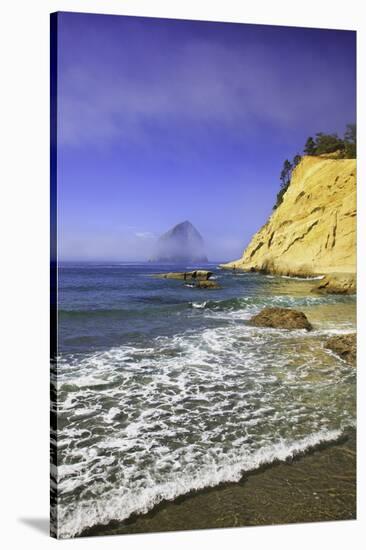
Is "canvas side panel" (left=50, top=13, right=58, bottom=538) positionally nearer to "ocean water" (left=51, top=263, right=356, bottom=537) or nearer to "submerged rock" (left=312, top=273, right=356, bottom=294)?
"ocean water" (left=51, top=263, right=356, bottom=537)

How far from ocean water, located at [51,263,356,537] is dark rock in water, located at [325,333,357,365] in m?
0.05

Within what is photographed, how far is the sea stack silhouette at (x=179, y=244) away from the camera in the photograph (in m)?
4.32

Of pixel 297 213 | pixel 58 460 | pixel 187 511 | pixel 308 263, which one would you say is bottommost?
pixel 187 511

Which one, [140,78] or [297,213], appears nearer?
[140,78]

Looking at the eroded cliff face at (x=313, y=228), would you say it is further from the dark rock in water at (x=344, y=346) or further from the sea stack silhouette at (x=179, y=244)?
the dark rock in water at (x=344, y=346)

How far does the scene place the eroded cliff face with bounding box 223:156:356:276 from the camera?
15.1 feet

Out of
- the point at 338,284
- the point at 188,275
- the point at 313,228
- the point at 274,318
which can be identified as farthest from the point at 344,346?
the point at 188,275

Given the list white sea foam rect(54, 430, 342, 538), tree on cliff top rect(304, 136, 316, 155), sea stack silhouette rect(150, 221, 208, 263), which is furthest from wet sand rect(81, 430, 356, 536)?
tree on cliff top rect(304, 136, 316, 155)

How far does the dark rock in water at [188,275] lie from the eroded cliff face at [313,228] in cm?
16

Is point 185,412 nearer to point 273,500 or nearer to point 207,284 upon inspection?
point 273,500

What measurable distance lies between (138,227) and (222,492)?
5.74ft

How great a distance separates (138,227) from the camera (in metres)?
4.30
